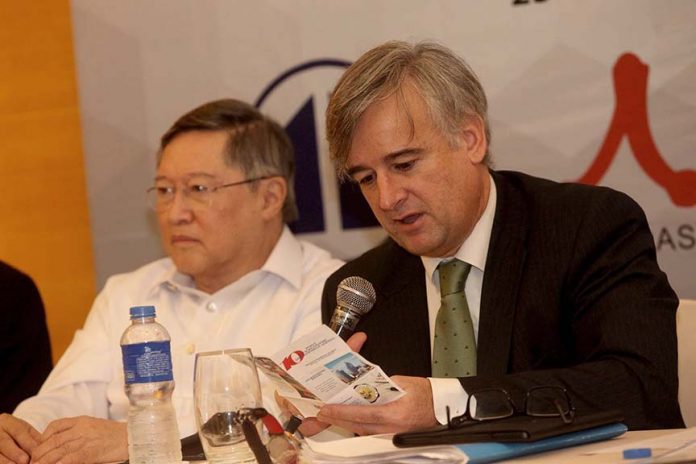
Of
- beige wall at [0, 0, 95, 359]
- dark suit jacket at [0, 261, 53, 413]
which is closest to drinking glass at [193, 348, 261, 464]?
dark suit jacket at [0, 261, 53, 413]

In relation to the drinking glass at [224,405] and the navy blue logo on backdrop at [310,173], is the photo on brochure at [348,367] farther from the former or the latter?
the navy blue logo on backdrop at [310,173]

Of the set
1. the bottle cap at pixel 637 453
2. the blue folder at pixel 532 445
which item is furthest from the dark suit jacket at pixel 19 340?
the bottle cap at pixel 637 453

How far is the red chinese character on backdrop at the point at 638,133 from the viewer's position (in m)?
3.61

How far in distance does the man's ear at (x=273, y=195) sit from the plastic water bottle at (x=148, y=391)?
167cm

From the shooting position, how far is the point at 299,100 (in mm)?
4293

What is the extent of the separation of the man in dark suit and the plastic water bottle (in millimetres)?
505

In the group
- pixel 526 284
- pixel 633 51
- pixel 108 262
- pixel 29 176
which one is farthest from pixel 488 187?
pixel 29 176

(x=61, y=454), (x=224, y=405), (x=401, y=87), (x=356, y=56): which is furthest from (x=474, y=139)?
(x=61, y=454)

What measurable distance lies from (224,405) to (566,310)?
1011 millimetres

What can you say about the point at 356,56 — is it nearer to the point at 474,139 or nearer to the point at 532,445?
the point at 474,139

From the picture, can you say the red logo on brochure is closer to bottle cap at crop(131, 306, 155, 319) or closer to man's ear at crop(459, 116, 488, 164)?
bottle cap at crop(131, 306, 155, 319)

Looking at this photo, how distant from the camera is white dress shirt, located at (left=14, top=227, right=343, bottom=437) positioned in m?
3.74

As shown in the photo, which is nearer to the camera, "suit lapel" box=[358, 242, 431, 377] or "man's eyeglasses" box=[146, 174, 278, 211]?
"suit lapel" box=[358, 242, 431, 377]

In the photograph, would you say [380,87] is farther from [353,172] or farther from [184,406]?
[184,406]
